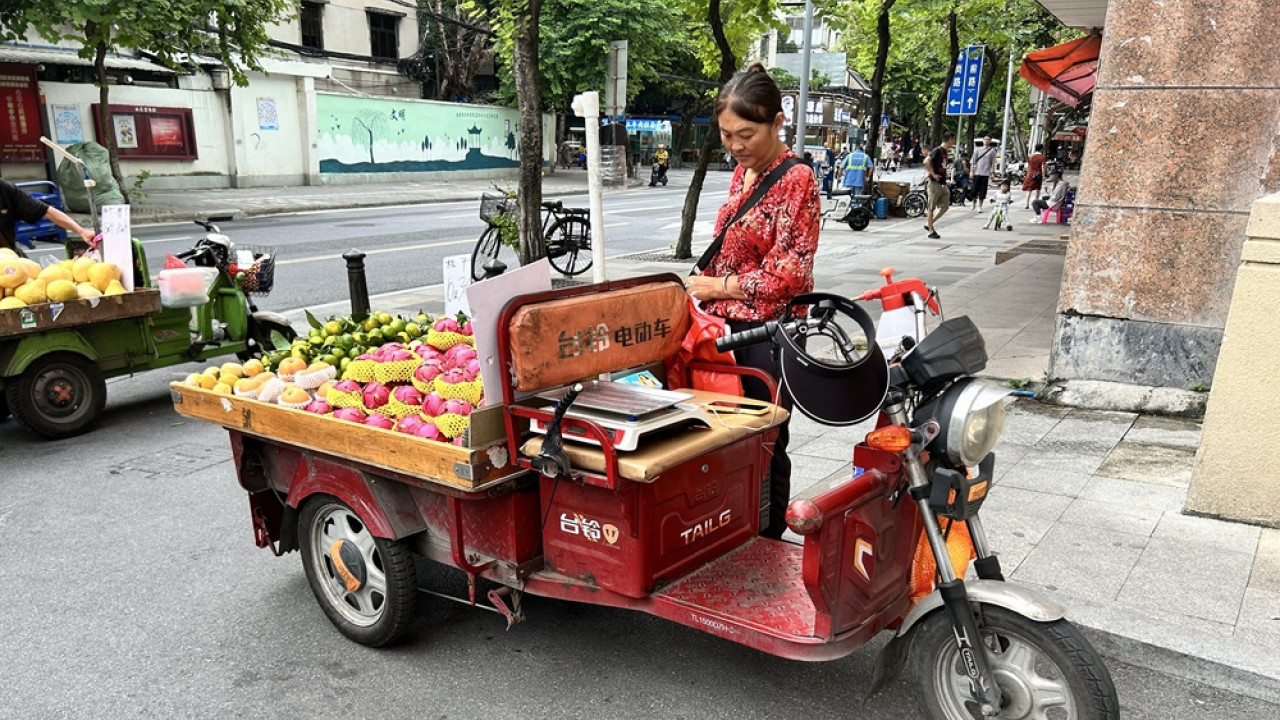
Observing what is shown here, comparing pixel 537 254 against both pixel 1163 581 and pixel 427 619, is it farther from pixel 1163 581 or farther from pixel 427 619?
pixel 1163 581

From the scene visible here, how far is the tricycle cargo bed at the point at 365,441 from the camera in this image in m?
2.81

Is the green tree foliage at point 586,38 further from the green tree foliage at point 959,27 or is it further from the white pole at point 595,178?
the white pole at point 595,178

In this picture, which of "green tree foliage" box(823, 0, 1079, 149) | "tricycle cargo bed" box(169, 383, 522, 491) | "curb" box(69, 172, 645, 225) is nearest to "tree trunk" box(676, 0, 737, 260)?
"green tree foliage" box(823, 0, 1079, 149)

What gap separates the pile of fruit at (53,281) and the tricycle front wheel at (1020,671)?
5.54 metres

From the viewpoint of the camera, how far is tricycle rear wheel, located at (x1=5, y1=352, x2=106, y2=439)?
5.60 m

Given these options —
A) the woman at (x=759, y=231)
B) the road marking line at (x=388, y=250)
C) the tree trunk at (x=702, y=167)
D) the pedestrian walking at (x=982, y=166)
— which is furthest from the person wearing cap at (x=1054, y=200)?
the woman at (x=759, y=231)

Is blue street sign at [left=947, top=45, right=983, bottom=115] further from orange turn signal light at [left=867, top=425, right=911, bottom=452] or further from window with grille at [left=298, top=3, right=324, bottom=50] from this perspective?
window with grille at [left=298, top=3, right=324, bottom=50]

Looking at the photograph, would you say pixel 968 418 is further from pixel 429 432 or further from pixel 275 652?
pixel 275 652

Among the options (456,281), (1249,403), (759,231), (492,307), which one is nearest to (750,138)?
(759,231)

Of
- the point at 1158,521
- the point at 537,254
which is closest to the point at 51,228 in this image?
the point at 537,254

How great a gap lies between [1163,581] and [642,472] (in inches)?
98.9

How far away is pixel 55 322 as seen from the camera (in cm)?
557

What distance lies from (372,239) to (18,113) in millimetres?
9452

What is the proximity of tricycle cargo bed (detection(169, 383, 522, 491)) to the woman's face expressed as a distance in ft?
4.55
